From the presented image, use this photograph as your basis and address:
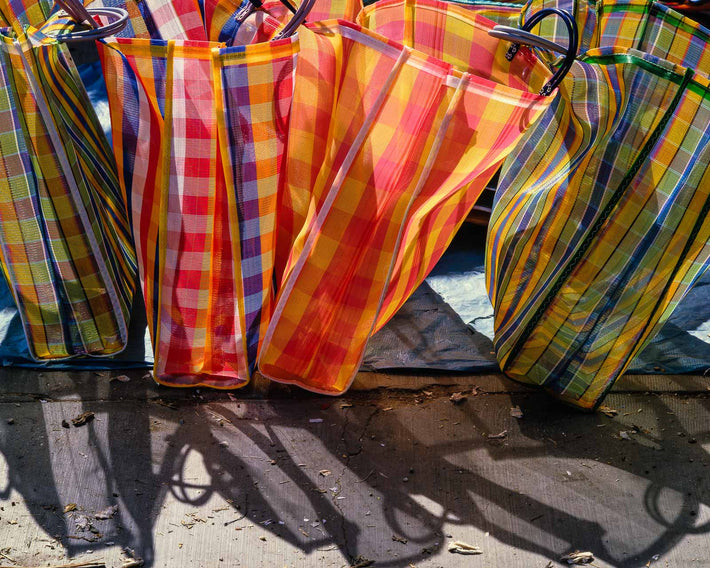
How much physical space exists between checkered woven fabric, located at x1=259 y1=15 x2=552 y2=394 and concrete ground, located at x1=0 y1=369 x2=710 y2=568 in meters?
0.29

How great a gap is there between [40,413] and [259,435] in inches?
21.9

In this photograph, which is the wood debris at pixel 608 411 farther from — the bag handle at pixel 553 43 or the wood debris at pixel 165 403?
the wood debris at pixel 165 403

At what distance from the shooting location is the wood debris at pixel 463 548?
1.60 m

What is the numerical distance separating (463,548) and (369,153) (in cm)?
89

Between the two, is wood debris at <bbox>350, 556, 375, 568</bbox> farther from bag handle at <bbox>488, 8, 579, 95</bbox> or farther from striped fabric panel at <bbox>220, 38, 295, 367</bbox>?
bag handle at <bbox>488, 8, 579, 95</bbox>

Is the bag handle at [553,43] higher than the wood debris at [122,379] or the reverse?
higher

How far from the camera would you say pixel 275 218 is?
168cm

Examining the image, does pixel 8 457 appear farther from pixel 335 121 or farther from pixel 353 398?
pixel 335 121

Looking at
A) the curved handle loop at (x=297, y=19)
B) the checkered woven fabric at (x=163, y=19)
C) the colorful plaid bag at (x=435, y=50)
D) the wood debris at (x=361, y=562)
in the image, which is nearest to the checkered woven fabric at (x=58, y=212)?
the checkered woven fabric at (x=163, y=19)

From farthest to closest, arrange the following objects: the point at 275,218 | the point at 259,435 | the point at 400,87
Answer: the point at 259,435 → the point at 275,218 → the point at 400,87

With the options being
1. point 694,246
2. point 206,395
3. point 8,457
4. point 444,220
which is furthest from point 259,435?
point 694,246

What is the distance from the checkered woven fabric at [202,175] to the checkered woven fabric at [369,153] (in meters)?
0.09

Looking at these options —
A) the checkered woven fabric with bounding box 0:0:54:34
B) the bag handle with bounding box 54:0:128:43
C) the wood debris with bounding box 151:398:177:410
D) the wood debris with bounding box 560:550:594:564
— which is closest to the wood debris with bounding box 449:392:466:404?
the wood debris with bounding box 560:550:594:564

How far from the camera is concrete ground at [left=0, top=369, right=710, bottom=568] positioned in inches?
62.8
